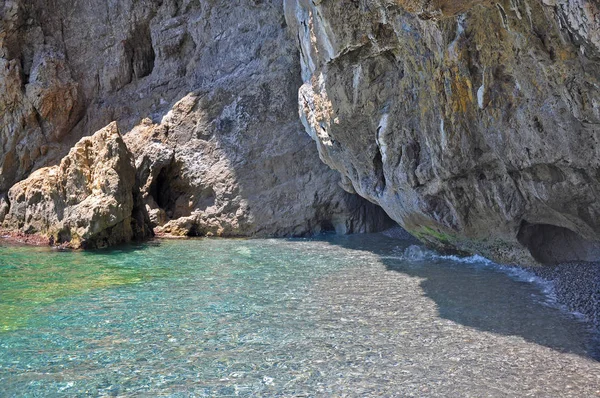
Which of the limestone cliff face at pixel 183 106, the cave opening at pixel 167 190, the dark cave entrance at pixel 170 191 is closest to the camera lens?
the limestone cliff face at pixel 183 106

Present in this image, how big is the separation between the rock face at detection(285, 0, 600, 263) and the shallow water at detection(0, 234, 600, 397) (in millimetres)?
1365

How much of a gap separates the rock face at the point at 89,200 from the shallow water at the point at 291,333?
374 centimetres

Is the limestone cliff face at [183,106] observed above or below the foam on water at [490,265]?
above

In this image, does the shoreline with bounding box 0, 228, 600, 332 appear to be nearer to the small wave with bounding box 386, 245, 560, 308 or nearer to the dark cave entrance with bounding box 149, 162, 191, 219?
the small wave with bounding box 386, 245, 560, 308

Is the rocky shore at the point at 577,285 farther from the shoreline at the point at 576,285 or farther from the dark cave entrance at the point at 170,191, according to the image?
the dark cave entrance at the point at 170,191

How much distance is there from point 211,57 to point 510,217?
15.0 m

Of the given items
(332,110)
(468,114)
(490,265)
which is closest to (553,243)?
(490,265)

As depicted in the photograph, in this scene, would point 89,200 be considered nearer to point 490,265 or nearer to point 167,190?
point 167,190

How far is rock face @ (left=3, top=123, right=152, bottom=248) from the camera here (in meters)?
15.7

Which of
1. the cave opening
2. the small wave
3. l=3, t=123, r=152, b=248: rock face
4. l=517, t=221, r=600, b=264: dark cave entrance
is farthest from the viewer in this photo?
the cave opening

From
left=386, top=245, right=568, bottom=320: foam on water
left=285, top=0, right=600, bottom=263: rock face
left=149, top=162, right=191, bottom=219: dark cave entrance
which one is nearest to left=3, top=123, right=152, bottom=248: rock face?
left=149, top=162, right=191, bottom=219: dark cave entrance

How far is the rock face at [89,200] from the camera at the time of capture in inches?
620

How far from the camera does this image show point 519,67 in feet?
25.1

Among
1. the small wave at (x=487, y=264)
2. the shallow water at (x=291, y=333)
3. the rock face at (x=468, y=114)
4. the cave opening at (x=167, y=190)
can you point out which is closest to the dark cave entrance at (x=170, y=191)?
the cave opening at (x=167, y=190)
